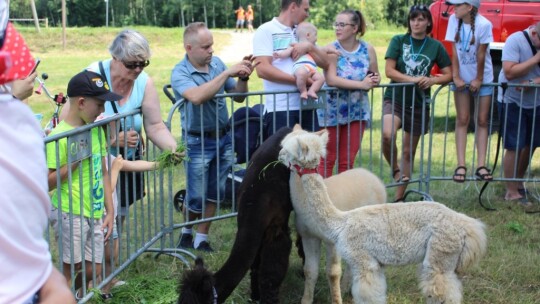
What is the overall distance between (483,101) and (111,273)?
13.9 feet

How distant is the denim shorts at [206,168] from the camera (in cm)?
511

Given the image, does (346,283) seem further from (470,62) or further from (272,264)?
(470,62)

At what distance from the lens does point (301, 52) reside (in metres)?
5.33

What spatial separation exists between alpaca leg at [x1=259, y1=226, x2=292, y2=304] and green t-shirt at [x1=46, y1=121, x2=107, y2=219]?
40.7 inches

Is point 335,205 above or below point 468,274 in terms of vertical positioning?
above

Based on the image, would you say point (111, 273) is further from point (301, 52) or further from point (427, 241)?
point (301, 52)

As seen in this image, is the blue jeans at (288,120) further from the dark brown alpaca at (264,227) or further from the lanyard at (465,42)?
the lanyard at (465,42)

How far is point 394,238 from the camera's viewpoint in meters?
3.52

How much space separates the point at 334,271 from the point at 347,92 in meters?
2.27

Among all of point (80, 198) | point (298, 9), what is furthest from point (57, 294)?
point (298, 9)

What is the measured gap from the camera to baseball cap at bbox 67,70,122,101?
357 cm

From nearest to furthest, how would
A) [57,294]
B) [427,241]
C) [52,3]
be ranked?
[57,294] → [427,241] → [52,3]

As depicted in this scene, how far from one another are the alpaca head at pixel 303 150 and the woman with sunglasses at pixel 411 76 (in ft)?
8.90

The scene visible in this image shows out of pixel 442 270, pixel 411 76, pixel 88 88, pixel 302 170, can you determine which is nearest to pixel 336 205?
pixel 302 170
